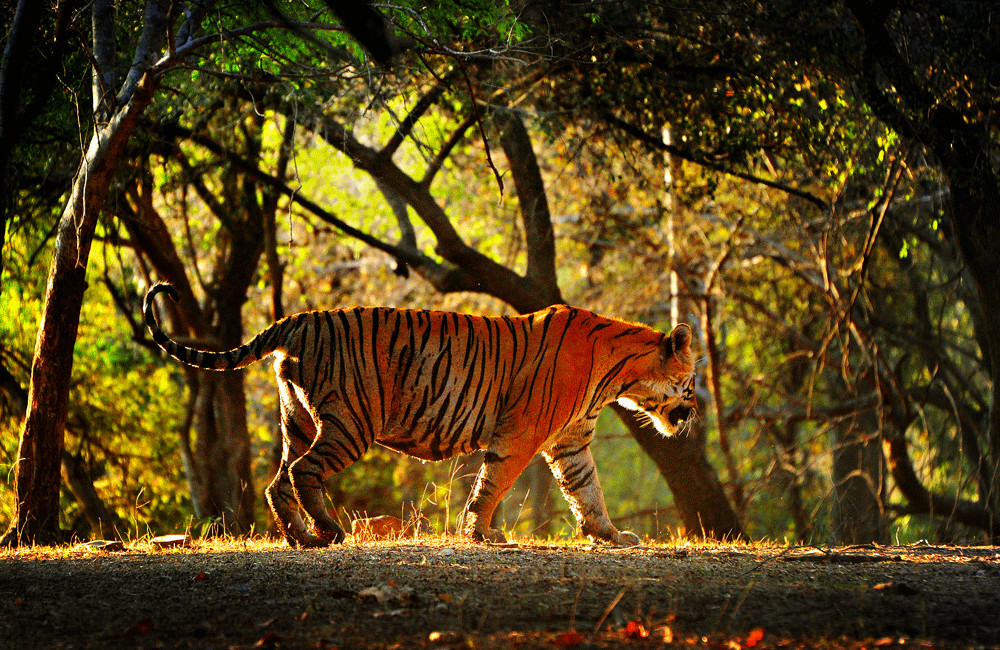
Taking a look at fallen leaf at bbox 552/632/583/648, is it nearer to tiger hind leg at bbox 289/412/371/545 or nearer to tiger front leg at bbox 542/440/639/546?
tiger hind leg at bbox 289/412/371/545

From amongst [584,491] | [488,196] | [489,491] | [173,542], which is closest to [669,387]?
[584,491]

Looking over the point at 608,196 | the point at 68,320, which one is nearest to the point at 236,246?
the point at 608,196

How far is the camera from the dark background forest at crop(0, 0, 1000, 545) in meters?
7.83

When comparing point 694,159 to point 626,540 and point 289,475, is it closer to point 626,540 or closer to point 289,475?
point 626,540

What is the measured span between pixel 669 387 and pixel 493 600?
3672mm

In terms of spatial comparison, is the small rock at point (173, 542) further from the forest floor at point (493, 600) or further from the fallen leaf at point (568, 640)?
the fallen leaf at point (568, 640)

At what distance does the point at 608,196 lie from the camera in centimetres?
1622

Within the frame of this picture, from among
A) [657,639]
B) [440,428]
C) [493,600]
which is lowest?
[657,639]

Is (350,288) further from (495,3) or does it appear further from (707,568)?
(707,568)

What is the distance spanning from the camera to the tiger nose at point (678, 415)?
834cm

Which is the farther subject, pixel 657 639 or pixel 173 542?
pixel 173 542

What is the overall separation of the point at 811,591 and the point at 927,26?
7390 millimetres

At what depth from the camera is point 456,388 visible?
7543 mm

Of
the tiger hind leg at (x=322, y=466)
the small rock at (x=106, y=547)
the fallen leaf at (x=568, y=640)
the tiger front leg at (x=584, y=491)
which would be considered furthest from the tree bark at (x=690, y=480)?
the fallen leaf at (x=568, y=640)
